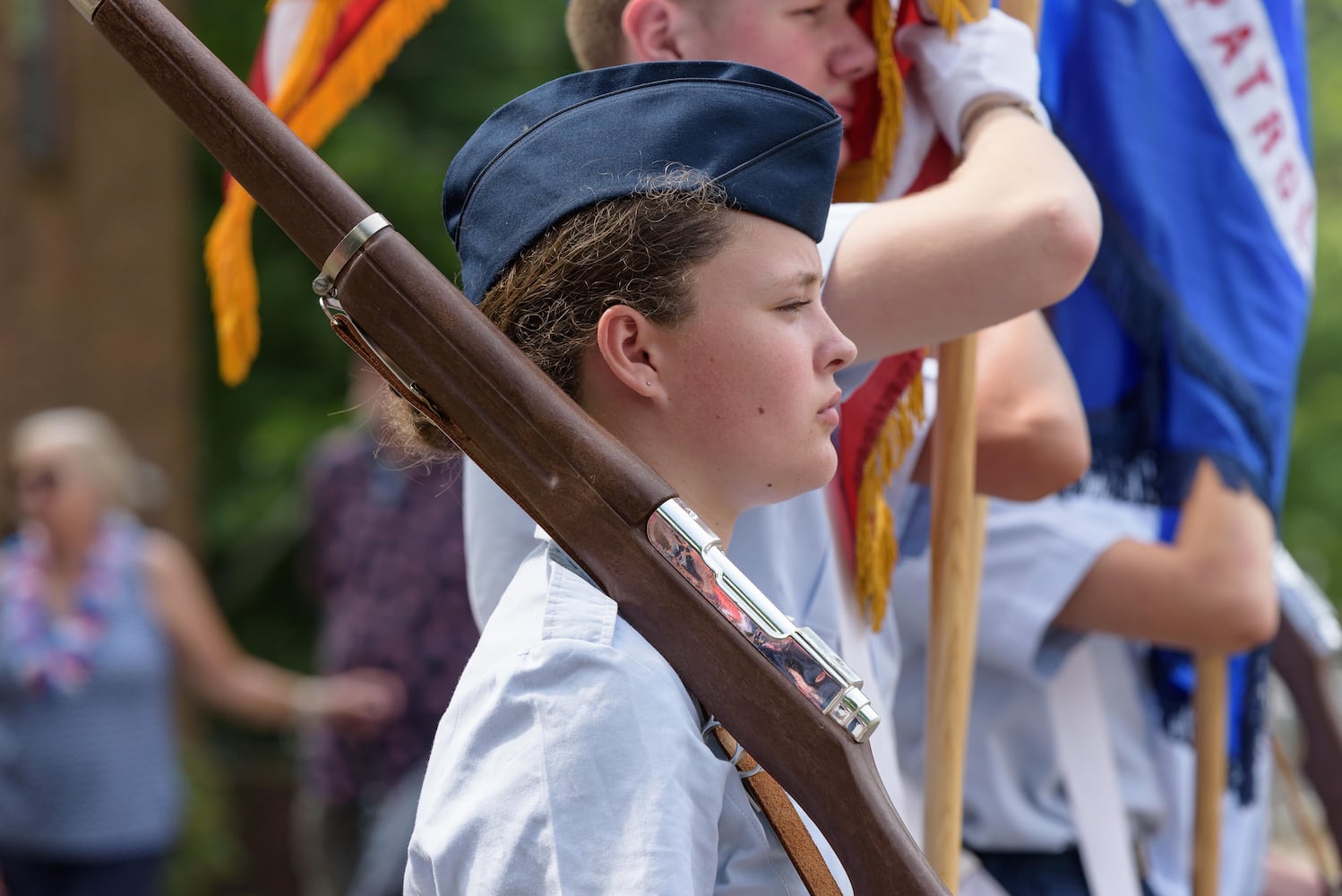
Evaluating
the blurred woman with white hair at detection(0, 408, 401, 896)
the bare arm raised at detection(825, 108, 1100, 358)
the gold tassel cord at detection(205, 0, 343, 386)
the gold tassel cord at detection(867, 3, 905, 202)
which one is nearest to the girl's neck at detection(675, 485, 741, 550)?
the bare arm raised at detection(825, 108, 1100, 358)

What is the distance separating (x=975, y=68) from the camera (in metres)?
1.60

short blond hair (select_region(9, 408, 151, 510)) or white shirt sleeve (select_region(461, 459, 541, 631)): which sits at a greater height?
white shirt sleeve (select_region(461, 459, 541, 631))

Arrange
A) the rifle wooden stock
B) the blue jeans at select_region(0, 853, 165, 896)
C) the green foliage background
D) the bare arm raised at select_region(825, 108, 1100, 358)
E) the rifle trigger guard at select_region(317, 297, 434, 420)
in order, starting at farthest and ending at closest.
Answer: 1. the green foliage background
2. the blue jeans at select_region(0, 853, 165, 896)
3. the bare arm raised at select_region(825, 108, 1100, 358)
4. the rifle trigger guard at select_region(317, 297, 434, 420)
5. the rifle wooden stock

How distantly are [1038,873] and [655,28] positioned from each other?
123 centimetres

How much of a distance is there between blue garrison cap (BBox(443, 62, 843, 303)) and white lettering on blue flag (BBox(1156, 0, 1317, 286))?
1059 millimetres

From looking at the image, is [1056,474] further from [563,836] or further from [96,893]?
[96,893]

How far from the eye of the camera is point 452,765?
1193 millimetres

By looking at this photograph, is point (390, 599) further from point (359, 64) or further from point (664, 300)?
point (664, 300)

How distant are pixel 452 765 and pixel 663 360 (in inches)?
13.9

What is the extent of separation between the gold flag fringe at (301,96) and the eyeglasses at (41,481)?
2.70m

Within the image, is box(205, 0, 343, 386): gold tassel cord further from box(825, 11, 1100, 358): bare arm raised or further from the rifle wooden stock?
box(825, 11, 1100, 358): bare arm raised

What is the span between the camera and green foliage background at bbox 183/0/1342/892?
8242 millimetres

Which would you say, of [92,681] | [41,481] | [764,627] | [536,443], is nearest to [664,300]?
[536,443]

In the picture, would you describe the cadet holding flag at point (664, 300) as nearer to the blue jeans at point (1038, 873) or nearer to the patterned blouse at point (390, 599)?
the blue jeans at point (1038, 873)
